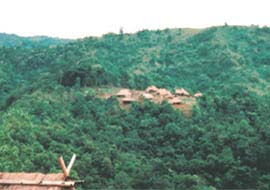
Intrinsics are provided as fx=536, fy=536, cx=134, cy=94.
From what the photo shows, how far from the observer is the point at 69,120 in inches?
1433

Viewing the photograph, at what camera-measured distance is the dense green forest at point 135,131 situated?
2905 centimetres

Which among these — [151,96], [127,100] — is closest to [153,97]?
[151,96]

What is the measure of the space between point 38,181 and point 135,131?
2811 centimetres

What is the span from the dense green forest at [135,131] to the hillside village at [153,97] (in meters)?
1.09

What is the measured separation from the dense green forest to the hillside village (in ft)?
3.58

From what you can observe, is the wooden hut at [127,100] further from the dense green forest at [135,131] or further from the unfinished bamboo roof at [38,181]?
the unfinished bamboo roof at [38,181]

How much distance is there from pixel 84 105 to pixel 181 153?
8.19 meters

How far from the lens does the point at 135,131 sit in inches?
1469

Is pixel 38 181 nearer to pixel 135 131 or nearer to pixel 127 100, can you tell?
pixel 135 131

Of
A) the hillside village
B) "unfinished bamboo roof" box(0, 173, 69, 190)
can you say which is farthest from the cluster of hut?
"unfinished bamboo roof" box(0, 173, 69, 190)

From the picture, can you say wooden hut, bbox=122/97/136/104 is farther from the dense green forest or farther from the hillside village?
the dense green forest

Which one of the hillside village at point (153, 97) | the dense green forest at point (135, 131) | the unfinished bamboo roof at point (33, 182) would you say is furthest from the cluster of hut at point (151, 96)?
the unfinished bamboo roof at point (33, 182)

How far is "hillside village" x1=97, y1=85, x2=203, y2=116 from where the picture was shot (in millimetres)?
41750

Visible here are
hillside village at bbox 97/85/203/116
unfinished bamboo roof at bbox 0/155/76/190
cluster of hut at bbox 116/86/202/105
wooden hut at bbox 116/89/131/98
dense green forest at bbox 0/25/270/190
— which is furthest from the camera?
wooden hut at bbox 116/89/131/98
